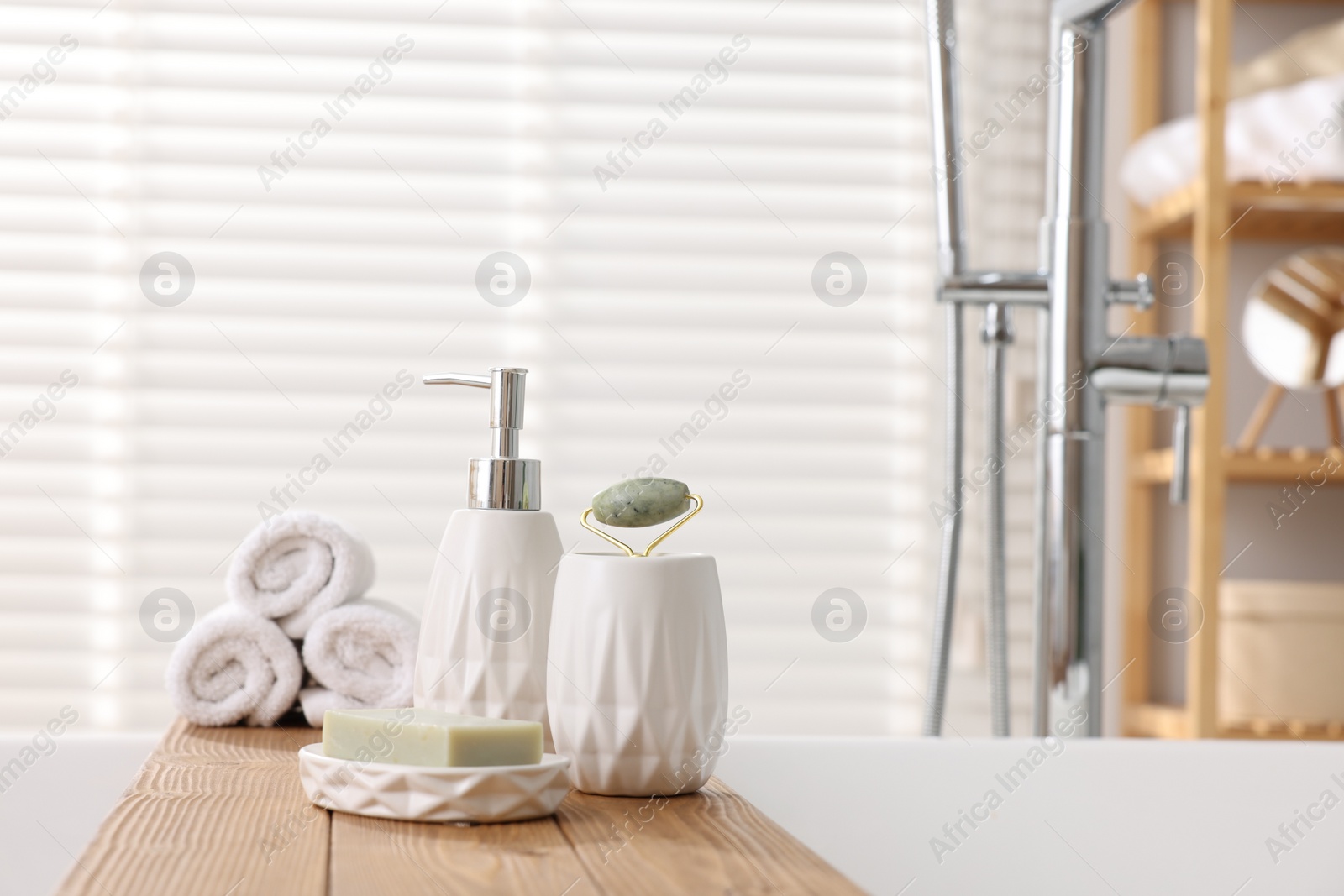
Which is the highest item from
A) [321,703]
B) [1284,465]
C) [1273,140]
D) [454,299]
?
[1273,140]

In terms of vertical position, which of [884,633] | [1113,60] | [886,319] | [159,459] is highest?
[1113,60]

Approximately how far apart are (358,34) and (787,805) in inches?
47.6

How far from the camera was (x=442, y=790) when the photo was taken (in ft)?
1.48

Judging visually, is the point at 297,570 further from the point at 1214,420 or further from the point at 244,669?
the point at 1214,420

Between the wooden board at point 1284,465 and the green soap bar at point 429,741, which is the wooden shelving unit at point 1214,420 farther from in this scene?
the green soap bar at point 429,741

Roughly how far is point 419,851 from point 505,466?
0.21m

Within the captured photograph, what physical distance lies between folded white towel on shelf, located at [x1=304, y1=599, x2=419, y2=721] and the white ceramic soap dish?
21cm

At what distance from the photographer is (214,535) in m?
1.51

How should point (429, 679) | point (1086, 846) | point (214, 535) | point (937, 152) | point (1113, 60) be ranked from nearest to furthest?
point (429, 679) < point (1086, 846) < point (937, 152) < point (214, 535) < point (1113, 60)

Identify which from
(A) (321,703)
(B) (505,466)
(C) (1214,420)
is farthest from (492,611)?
(C) (1214,420)

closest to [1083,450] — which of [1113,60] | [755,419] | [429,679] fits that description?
[429,679]

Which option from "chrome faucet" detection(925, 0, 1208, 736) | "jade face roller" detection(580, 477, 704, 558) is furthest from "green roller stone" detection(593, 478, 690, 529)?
"chrome faucet" detection(925, 0, 1208, 736)

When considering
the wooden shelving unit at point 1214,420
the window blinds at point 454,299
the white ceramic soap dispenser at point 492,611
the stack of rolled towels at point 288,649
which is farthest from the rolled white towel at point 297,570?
the wooden shelving unit at point 1214,420

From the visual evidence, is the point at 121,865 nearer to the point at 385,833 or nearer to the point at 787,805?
the point at 385,833
